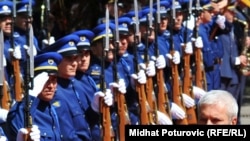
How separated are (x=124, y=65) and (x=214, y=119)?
4.38m

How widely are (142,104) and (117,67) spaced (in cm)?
52

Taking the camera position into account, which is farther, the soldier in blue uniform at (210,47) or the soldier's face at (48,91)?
the soldier in blue uniform at (210,47)

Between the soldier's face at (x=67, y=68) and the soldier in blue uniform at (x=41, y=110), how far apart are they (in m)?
0.30

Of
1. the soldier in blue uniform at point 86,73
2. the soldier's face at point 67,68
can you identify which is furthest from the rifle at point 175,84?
the soldier's face at point 67,68

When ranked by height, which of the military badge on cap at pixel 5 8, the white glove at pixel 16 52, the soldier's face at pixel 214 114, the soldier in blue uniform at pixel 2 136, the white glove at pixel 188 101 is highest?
the military badge on cap at pixel 5 8

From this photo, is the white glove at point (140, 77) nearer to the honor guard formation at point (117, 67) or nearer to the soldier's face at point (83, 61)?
the honor guard formation at point (117, 67)

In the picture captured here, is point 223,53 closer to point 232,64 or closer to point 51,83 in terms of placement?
point 232,64

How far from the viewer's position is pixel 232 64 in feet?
40.3

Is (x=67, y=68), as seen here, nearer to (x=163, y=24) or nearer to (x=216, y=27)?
(x=163, y=24)

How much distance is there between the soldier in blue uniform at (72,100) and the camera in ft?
24.5

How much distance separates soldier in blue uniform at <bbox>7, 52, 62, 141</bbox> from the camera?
6703 mm

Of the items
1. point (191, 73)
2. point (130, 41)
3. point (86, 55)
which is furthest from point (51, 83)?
point (191, 73)

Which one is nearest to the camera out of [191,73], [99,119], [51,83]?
[51,83]

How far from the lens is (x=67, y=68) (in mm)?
7594
